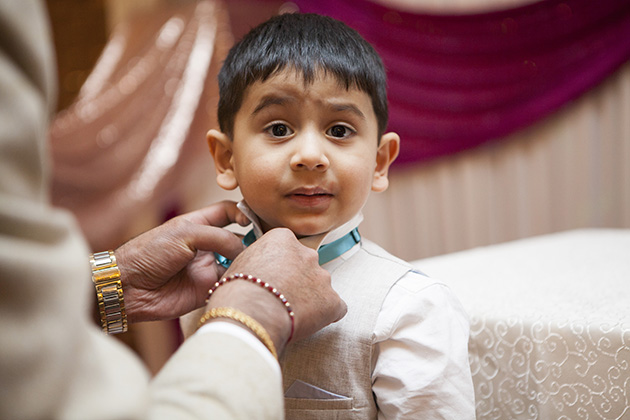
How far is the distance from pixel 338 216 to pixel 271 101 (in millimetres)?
239

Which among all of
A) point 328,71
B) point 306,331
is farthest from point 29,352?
point 328,71

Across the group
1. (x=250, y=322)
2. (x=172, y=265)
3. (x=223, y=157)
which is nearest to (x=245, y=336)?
(x=250, y=322)

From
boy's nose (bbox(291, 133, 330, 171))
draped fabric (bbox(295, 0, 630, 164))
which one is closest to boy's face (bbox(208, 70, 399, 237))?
boy's nose (bbox(291, 133, 330, 171))

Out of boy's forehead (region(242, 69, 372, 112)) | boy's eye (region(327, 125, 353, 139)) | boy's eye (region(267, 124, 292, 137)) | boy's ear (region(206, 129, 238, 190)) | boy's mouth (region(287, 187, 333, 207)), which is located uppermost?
boy's forehead (region(242, 69, 372, 112))

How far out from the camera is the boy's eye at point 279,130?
0.88 m

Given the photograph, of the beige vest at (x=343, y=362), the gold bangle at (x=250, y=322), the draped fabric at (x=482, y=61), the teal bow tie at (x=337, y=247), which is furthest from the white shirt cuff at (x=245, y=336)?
the draped fabric at (x=482, y=61)

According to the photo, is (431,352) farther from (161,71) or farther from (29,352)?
(161,71)

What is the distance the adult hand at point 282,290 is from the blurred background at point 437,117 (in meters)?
2.08

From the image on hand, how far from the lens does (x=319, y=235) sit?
0.92 metres

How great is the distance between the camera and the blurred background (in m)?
2.42

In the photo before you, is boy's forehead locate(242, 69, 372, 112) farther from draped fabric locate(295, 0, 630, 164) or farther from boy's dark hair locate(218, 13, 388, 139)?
draped fabric locate(295, 0, 630, 164)

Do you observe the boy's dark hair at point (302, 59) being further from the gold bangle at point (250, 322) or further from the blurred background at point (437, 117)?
the blurred background at point (437, 117)

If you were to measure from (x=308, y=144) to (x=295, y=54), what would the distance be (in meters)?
0.18

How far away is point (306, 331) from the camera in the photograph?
669 mm
